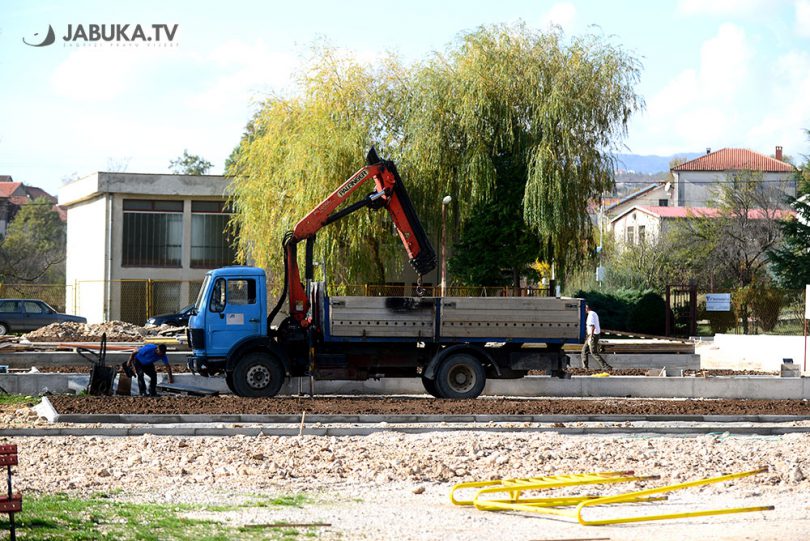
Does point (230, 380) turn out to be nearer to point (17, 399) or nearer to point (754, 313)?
point (17, 399)

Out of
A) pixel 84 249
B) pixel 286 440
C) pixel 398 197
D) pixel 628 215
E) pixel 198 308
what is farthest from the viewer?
pixel 628 215

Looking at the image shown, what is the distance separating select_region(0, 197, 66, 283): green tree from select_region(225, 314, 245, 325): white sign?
166ft

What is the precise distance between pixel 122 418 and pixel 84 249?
118 ft

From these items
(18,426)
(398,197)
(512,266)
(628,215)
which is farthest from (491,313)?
(628,215)

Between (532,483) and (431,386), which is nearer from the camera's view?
(532,483)

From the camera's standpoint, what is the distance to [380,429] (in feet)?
56.0

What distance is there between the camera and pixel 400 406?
20.3m

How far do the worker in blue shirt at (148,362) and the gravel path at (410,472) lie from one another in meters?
5.07

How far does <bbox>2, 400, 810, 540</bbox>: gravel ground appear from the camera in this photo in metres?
10.8

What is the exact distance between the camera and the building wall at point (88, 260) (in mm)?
48594

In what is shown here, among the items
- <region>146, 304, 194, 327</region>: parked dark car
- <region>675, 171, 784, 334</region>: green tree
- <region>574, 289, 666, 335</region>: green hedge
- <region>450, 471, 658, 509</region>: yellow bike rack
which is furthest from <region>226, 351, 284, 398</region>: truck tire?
<region>675, 171, 784, 334</region>: green tree

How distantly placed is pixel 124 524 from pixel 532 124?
28320 millimetres

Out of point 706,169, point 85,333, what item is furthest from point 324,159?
point 706,169

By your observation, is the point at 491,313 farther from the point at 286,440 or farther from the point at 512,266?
the point at 512,266
